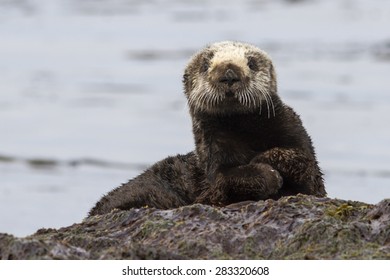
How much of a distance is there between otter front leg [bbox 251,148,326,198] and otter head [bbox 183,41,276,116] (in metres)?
0.39

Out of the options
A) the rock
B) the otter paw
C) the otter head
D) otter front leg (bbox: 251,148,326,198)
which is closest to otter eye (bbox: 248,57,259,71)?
the otter head

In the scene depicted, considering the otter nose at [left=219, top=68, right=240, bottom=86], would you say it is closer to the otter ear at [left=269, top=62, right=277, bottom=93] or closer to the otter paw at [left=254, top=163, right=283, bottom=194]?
the otter ear at [left=269, top=62, right=277, bottom=93]

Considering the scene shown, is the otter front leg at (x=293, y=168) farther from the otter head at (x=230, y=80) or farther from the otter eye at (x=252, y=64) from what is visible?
the otter eye at (x=252, y=64)

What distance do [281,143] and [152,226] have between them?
1.69 m

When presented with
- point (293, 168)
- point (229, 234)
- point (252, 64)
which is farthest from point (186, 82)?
point (229, 234)

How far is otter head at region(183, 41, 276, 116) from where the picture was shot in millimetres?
6328

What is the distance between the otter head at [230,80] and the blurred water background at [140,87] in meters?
0.97

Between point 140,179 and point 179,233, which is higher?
point 140,179

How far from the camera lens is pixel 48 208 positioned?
9844 mm

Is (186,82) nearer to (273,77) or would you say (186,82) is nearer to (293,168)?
(273,77)

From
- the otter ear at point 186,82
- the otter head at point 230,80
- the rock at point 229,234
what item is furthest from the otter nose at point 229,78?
the rock at point 229,234

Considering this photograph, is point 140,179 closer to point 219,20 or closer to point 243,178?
point 243,178

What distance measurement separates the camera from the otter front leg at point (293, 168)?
19.9 feet
